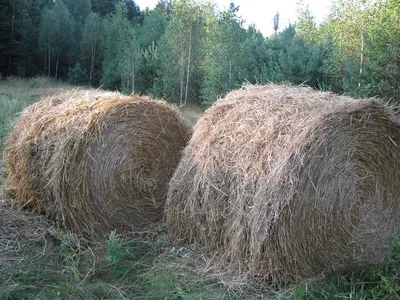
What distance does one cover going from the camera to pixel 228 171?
4.45 meters

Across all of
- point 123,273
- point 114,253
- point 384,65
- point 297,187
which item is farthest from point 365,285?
point 384,65

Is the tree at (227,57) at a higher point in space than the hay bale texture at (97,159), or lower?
higher

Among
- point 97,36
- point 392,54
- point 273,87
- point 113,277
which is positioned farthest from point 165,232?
point 97,36

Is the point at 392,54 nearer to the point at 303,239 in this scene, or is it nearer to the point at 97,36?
the point at 303,239

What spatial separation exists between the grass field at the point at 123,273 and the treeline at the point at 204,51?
3.53m

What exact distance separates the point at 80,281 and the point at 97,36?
32429 mm

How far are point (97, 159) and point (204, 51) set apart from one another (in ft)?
55.1

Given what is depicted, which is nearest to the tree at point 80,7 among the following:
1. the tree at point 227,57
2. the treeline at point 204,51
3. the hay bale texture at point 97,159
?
the treeline at point 204,51

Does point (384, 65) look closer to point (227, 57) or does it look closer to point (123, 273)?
point (123, 273)

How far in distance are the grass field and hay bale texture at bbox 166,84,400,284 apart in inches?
7.1

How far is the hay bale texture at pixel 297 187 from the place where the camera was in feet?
12.8

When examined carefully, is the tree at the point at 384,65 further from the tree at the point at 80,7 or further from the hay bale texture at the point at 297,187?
the tree at the point at 80,7

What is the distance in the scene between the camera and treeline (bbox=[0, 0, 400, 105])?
37.3ft

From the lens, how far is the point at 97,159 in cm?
525
